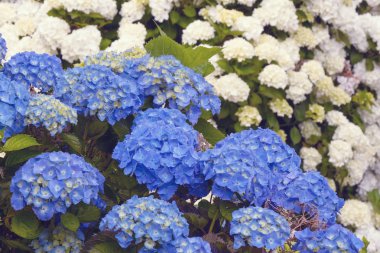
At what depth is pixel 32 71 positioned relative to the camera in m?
2.40

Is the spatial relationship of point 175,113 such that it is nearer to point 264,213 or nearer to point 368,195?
point 264,213

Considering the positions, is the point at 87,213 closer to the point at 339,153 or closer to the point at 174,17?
the point at 174,17

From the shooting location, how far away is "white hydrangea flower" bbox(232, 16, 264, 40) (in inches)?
183

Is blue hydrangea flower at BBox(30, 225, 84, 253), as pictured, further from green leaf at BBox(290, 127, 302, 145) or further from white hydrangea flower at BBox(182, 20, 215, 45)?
green leaf at BBox(290, 127, 302, 145)

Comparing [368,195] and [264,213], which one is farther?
[368,195]

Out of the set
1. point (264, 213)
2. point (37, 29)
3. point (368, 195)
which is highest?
point (264, 213)

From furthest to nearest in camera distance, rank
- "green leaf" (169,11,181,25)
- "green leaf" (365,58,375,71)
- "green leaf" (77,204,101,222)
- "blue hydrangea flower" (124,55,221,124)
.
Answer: "green leaf" (365,58,375,71) → "green leaf" (169,11,181,25) → "blue hydrangea flower" (124,55,221,124) → "green leaf" (77,204,101,222)

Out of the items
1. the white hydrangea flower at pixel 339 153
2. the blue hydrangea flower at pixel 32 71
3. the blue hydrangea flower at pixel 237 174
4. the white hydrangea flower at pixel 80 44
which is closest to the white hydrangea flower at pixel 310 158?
the white hydrangea flower at pixel 339 153

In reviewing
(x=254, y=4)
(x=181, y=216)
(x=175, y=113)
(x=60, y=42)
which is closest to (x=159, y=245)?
(x=181, y=216)

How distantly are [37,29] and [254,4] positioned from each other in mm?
1421

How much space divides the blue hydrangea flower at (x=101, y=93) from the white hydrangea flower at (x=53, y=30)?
2.36 meters

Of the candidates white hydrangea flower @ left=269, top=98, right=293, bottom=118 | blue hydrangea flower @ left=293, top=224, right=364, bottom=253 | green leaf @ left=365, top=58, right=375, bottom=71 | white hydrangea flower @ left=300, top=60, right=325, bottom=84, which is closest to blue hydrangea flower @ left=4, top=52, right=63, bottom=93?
blue hydrangea flower @ left=293, top=224, right=364, bottom=253

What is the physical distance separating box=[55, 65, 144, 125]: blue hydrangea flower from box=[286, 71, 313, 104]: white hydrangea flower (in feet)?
8.32

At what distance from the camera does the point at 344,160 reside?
15.9 feet
